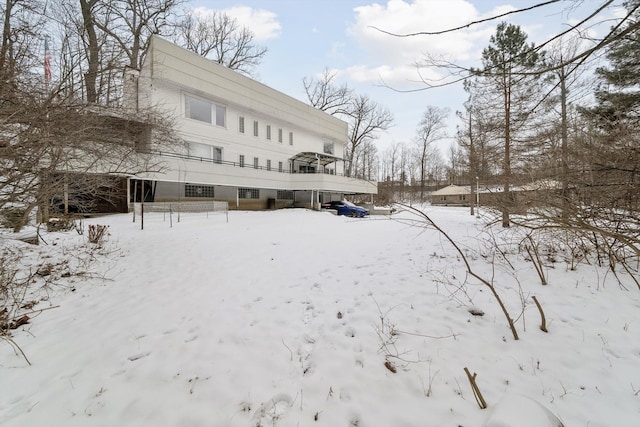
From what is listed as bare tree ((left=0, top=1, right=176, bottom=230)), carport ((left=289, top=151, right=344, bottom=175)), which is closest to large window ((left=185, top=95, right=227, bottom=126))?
carport ((left=289, top=151, right=344, bottom=175))

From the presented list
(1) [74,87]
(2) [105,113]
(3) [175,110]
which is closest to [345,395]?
(1) [74,87]

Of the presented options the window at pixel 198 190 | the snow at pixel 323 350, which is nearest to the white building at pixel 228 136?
the window at pixel 198 190

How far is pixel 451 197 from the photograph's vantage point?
2016 inches

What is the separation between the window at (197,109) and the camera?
18.8 metres

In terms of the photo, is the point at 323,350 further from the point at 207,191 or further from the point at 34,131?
the point at 207,191

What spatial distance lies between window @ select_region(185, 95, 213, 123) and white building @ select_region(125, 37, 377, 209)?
0.07m

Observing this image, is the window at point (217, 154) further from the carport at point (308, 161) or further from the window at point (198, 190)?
the carport at point (308, 161)

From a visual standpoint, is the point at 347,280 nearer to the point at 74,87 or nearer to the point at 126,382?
the point at 126,382

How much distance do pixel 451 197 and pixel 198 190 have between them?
48.3m

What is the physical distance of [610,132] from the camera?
4547mm

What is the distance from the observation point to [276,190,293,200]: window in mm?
25969

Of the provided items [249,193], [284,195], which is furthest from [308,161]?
[249,193]

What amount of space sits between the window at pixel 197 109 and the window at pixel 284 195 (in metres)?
9.26

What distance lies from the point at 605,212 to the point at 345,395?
5.08 metres
